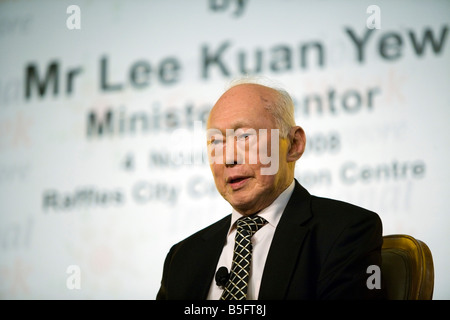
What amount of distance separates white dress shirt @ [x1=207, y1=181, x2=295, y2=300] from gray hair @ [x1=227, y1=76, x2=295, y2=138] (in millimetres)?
201

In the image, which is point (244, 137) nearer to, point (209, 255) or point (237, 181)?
point (237, 181)

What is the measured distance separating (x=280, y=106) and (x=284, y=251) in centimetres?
49

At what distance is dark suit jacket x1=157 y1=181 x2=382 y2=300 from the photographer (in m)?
1.55

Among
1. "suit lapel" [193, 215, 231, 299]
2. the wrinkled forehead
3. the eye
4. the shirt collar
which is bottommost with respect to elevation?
"suit lapel" [193, 215, 231, 299]

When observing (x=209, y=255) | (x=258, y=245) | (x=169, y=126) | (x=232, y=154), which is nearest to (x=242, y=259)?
(x=258, y=245)

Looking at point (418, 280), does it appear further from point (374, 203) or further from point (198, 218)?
point (198, 218)

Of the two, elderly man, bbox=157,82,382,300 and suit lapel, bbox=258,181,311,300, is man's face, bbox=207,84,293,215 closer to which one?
elderly man, bbox=157,82,382,300

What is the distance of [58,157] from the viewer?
3.56 meters

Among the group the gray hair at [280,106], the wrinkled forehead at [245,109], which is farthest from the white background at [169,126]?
the wrinkled forehead at [245,109]

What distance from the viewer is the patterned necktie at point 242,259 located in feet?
5.31

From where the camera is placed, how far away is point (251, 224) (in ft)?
5.85

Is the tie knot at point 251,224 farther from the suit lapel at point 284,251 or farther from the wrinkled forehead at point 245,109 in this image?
the wrinkled forehead at point 245,109

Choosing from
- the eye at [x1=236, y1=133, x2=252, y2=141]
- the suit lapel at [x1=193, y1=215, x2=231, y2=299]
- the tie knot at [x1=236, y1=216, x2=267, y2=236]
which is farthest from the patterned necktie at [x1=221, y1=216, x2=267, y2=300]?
the eye at [x1=236, y1=133, x2=252, y2=141]

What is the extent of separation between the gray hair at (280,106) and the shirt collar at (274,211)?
0.20m
